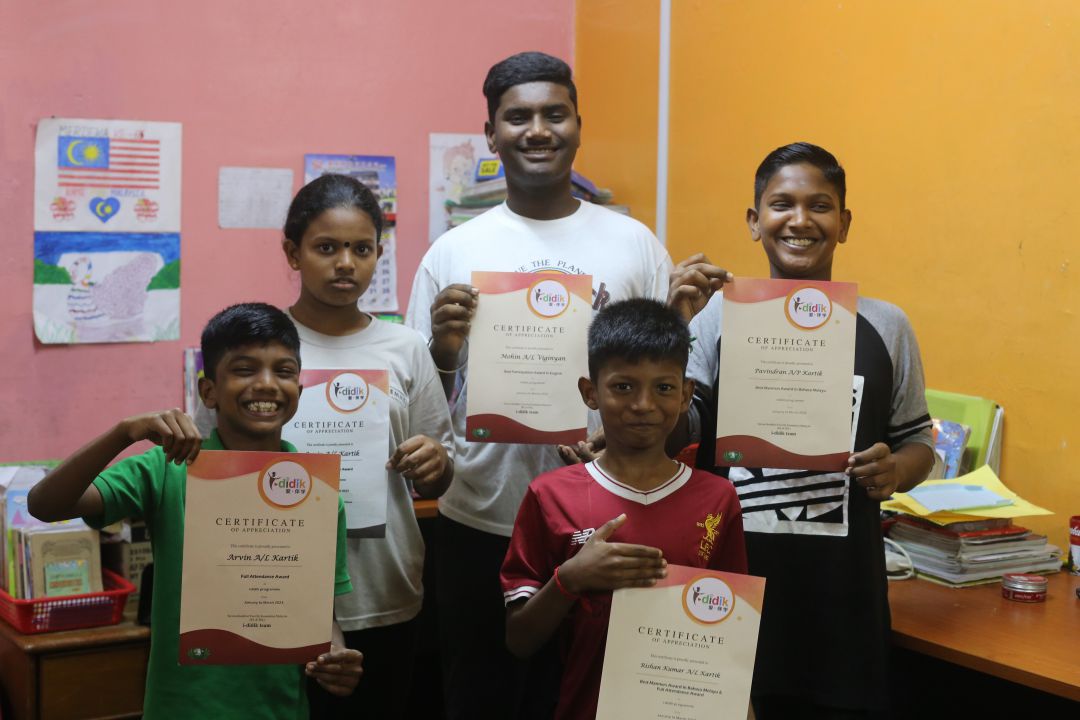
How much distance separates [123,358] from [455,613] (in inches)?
65.1

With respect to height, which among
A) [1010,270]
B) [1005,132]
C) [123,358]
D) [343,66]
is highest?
[343,66]

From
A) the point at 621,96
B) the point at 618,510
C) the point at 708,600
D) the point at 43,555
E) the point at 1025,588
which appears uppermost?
the point at 621,96

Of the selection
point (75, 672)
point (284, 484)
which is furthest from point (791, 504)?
point (75, 672)

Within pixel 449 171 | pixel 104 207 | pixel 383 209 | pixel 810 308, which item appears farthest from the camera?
pixel 449 171

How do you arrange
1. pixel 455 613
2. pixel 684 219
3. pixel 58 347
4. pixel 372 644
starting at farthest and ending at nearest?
pixel 684 219 < pixel 58 347 < pixel 455 613 < pixel 372 644

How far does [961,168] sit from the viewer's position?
2.59 meters

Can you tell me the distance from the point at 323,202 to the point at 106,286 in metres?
1.56

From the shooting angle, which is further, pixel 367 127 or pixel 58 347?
pixel 367 127

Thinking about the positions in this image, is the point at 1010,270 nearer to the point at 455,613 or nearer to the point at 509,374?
the point at 509,374

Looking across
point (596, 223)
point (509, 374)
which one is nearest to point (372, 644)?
point (509, 374)

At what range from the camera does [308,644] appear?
166cm

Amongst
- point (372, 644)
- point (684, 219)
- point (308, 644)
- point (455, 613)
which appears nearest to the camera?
point (308, 644)

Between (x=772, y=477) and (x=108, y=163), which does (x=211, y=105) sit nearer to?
(x=108, y=163)

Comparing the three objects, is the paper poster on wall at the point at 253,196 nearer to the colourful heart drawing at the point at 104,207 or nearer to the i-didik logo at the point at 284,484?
the colourful heart drawing at the point at 104,207
